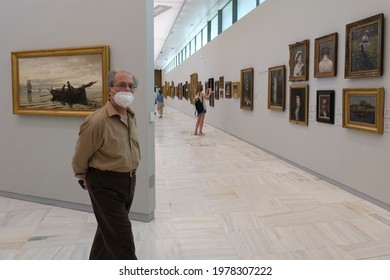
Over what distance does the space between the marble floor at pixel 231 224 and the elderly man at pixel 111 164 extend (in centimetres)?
125

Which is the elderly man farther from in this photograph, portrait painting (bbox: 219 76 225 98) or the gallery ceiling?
the gallery ceiling

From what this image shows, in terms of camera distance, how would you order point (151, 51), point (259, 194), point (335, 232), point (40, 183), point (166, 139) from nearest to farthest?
1. point (335, 232)
2. point (151, 51)
3. point (40, 183)
4. point (259, 194)
5. point (166, 139)

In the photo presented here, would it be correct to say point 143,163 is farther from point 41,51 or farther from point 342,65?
point 342,65

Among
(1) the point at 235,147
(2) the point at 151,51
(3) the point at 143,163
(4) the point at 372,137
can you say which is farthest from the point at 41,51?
(1) the point at 235,147

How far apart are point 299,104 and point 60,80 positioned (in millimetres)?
6306

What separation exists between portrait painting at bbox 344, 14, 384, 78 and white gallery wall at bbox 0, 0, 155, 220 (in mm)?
4057

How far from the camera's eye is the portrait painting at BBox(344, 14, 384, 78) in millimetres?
6586

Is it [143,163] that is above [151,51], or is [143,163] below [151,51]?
below

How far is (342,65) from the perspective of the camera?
7.89 metres

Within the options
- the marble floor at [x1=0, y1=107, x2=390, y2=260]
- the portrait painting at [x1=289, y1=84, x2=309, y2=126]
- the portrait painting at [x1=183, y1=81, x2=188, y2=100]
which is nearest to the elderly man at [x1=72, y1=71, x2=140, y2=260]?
the marble floor at [x1=0, y1=107, x2=390, y2=260]

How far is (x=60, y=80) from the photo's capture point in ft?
20.7

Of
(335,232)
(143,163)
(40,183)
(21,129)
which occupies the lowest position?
(335,232)

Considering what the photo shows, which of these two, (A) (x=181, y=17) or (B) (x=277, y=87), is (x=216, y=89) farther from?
(B) (x=277, y=87)

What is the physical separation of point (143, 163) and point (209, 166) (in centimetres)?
462
